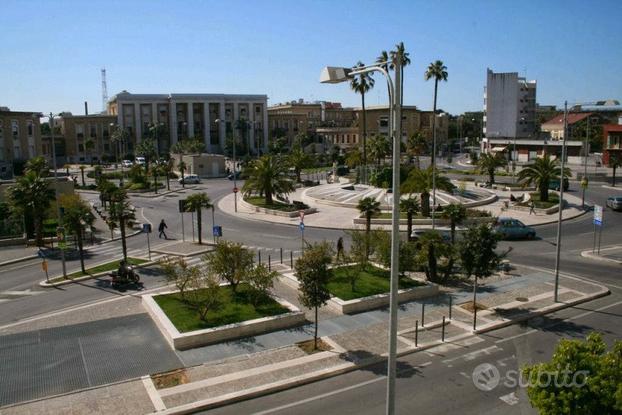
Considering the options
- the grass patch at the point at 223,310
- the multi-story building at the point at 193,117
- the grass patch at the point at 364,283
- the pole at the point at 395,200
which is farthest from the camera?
the multi-story building at the point at 193,117

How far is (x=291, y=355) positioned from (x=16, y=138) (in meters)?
74.8

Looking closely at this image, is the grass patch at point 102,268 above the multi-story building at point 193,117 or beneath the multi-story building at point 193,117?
beneath

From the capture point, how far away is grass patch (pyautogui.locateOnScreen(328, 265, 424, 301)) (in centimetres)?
2322

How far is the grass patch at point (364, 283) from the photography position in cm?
2322

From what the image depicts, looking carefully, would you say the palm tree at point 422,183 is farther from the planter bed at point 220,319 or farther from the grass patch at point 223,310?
the planter bed at point 220,319

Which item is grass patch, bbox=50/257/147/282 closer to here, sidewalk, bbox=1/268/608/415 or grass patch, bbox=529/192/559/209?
sidewalk, bbox=1/268/608/415

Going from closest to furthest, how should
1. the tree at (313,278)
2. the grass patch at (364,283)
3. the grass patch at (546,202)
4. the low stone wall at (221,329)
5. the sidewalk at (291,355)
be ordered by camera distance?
the sidewalk at (291,355) < the tree at (313,278) < the low stone wall at (221,329) < the grass patch at (364,283) < the grass patch at (546,202)

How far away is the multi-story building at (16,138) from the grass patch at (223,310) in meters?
63.2

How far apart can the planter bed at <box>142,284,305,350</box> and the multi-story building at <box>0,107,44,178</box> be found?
6363cm

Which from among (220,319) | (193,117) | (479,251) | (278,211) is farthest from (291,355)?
(193,117)

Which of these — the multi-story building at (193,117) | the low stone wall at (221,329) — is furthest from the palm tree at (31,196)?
the multi-story building at (193,117)

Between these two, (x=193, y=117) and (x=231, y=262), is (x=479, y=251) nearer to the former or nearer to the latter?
(x=231, y=262)

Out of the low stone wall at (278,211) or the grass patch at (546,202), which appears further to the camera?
the grass patch at (546,202)

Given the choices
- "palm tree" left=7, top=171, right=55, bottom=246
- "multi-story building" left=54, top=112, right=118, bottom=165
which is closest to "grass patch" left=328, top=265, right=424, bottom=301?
"palm tree" left=7, top=171, right=55, bottom=246
